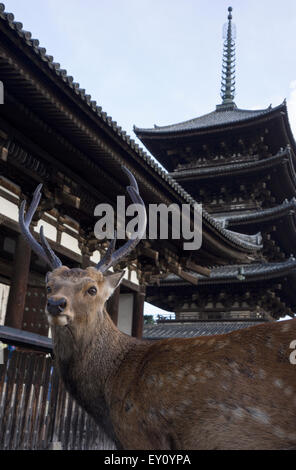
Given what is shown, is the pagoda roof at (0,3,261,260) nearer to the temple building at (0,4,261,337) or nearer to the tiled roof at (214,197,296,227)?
the temple building at (0,4,261,337)

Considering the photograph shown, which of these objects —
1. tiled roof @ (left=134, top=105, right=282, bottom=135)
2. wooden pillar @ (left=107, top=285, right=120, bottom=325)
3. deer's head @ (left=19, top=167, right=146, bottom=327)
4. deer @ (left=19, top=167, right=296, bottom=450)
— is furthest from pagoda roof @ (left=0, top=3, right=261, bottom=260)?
tiled roof @ (left=134, top=105, right=282, bottom=135)

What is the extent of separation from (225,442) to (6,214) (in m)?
5.34

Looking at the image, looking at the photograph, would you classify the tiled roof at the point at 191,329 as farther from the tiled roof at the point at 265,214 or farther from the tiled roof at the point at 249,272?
the tiled roof at the point at 265,214

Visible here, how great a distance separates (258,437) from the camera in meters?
2.36

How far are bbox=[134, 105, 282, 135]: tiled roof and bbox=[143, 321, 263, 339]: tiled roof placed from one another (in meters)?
7.93

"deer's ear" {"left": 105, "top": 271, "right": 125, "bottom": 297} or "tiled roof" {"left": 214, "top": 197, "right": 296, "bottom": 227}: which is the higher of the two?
"tiled roof" {"left": 214, "top": 197, "right": 296, "bottom": 227}

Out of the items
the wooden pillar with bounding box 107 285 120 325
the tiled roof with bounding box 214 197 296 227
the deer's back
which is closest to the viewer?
the deer's back

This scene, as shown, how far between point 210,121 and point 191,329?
32.1 ft

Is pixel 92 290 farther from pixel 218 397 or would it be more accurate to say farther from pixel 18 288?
pixel 18 288

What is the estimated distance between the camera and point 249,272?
15898 mm

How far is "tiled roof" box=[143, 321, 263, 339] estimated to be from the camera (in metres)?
15.5

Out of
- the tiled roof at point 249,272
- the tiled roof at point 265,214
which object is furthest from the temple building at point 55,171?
the tiled roof at point 265,214
